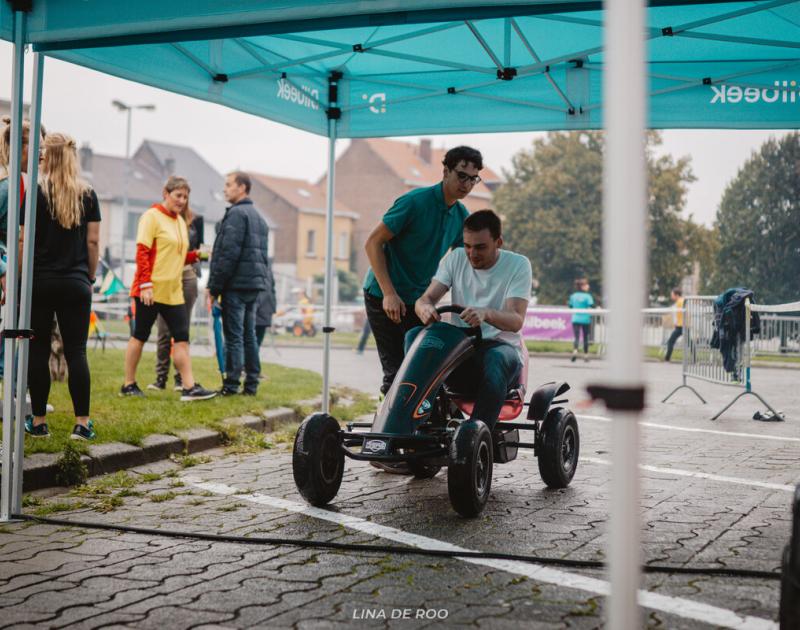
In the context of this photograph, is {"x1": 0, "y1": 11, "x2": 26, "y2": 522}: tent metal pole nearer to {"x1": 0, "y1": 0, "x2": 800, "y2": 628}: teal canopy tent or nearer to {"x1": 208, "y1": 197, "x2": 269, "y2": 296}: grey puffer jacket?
{"x1": 0, "y1": 0, "x2": 800, "y2": 628}: teal canopy tent

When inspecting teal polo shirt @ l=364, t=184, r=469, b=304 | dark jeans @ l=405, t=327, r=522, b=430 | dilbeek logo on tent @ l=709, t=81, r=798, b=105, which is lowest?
dark jeans @ l=405, t=327, r=522, b=430

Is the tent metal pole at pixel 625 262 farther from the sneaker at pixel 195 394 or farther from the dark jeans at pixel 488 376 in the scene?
the sneaker at pixel 195 394

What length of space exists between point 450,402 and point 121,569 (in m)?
2.42

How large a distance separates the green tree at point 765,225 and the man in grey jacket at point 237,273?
4542cm

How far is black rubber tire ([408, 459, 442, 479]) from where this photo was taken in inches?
253

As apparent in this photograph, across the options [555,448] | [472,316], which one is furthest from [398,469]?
[472,316]

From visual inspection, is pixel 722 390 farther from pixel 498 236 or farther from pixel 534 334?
pixel 534 334

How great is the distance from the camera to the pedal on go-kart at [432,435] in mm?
5104

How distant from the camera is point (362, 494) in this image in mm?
5953

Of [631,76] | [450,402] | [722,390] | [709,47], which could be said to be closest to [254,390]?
[450,402]

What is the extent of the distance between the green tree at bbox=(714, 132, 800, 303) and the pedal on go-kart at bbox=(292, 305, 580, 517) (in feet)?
159

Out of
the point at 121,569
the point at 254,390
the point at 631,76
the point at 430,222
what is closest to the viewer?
the point at 631,76

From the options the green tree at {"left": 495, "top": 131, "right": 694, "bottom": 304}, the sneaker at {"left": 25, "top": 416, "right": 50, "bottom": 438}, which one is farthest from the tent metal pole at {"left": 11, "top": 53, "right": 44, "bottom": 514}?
the green tree at {"left": 495, "top": 131, "right": 694, "bottom": 304}

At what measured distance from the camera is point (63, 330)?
686cm
